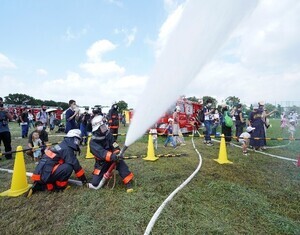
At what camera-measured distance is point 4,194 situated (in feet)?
16.9

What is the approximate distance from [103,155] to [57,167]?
1018mm

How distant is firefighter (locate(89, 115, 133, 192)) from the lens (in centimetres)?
530

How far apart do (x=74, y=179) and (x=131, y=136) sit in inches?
102

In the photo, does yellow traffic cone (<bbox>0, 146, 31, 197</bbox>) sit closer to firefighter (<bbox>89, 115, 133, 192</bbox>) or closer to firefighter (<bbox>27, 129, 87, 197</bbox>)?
firefighter (<bbox>27, 129, 87, 197</bbox>)

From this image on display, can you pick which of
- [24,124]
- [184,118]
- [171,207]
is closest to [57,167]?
[171,207]

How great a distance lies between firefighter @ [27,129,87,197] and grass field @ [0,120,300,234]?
9.1 inches

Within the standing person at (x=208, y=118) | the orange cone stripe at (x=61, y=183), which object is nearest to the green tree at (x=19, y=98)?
the standing person at (x=208, y=118)

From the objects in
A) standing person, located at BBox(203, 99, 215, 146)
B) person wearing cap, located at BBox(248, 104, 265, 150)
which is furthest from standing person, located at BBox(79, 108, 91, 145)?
person wearing cap, located at BBox(248, 104, 265, 150)

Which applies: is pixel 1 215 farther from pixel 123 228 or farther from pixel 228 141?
pixel 228 141

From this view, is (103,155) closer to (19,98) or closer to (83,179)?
(83,179)

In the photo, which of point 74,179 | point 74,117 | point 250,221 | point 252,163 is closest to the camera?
point 250,221

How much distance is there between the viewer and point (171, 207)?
429 cm

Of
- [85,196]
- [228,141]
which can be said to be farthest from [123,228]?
[228,141]

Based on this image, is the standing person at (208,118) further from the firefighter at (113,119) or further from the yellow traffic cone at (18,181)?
the yellow traffic cone at (18,181)
